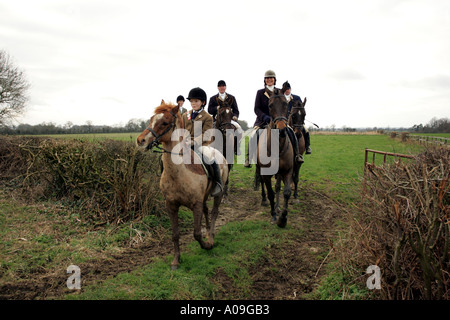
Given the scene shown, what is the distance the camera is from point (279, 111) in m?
5.96

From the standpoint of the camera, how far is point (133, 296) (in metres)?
3.57

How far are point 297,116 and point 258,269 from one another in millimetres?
5975

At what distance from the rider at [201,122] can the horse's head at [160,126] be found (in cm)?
68

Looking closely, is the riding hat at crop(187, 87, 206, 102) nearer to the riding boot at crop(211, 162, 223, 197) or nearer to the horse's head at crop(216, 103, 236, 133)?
the riding boot at crop(211, 162, 223, 197)

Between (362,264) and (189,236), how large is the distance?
3843mm

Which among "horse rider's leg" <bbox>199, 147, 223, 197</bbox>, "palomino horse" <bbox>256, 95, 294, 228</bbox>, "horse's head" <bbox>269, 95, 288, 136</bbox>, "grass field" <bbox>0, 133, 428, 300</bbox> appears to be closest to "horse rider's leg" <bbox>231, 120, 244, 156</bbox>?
"palomino horse" <bbox>256, 95, 294, 228</bbox>

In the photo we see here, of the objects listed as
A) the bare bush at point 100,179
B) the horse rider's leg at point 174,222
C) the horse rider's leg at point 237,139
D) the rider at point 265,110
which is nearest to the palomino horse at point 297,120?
the rider at point 265,110

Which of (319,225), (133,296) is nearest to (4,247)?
(133,296)

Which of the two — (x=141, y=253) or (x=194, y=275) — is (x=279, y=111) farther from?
(x=141, y=253)

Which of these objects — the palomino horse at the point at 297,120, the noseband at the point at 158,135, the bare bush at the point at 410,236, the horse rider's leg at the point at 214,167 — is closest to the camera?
the bare bush at the point at 410,236

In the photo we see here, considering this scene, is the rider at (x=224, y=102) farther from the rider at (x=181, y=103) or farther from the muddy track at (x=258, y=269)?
the muddy track at (x=258, y=269)

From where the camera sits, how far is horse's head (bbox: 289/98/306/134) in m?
8.81

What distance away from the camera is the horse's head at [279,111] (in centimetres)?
590
